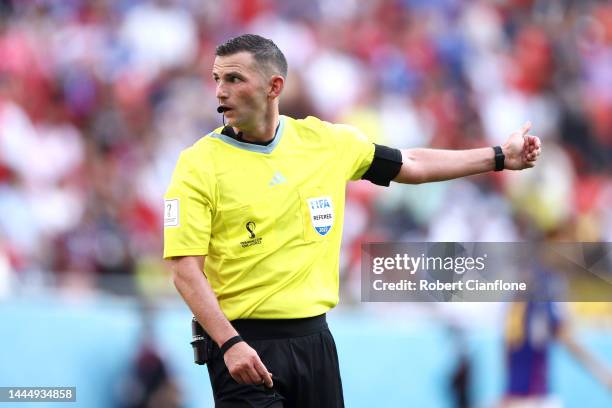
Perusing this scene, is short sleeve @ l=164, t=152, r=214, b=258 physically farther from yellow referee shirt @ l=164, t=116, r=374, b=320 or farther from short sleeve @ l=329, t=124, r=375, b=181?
short sleeve @ l=329, t=124, r=375, b=181

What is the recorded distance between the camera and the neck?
507 centimetres

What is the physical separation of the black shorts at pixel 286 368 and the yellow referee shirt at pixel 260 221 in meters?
0.06

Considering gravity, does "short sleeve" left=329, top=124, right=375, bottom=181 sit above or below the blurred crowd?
below

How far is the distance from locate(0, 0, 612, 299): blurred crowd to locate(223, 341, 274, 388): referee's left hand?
5.56 meters

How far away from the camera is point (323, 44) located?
12953 mm

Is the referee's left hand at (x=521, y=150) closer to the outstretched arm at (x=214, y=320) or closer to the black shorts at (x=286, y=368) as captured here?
the black shorts at (x=286, y=368)

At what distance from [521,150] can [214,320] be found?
5.37 feet

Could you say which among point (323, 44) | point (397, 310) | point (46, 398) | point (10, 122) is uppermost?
point (323, 44)

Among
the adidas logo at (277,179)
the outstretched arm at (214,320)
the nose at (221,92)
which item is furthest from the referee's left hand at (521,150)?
the outstretched arm at (214,320)

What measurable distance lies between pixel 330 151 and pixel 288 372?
98 centimetres

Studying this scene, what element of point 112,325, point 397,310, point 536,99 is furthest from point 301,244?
point 536,99

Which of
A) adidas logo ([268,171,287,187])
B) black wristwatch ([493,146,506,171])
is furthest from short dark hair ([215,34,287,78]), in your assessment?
black wristwatch ([493,146,506,171])

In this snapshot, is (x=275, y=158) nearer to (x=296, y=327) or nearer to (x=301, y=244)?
(x=301, y=244)

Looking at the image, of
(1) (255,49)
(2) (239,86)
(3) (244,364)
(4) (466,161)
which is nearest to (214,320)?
(3) (244,364)
